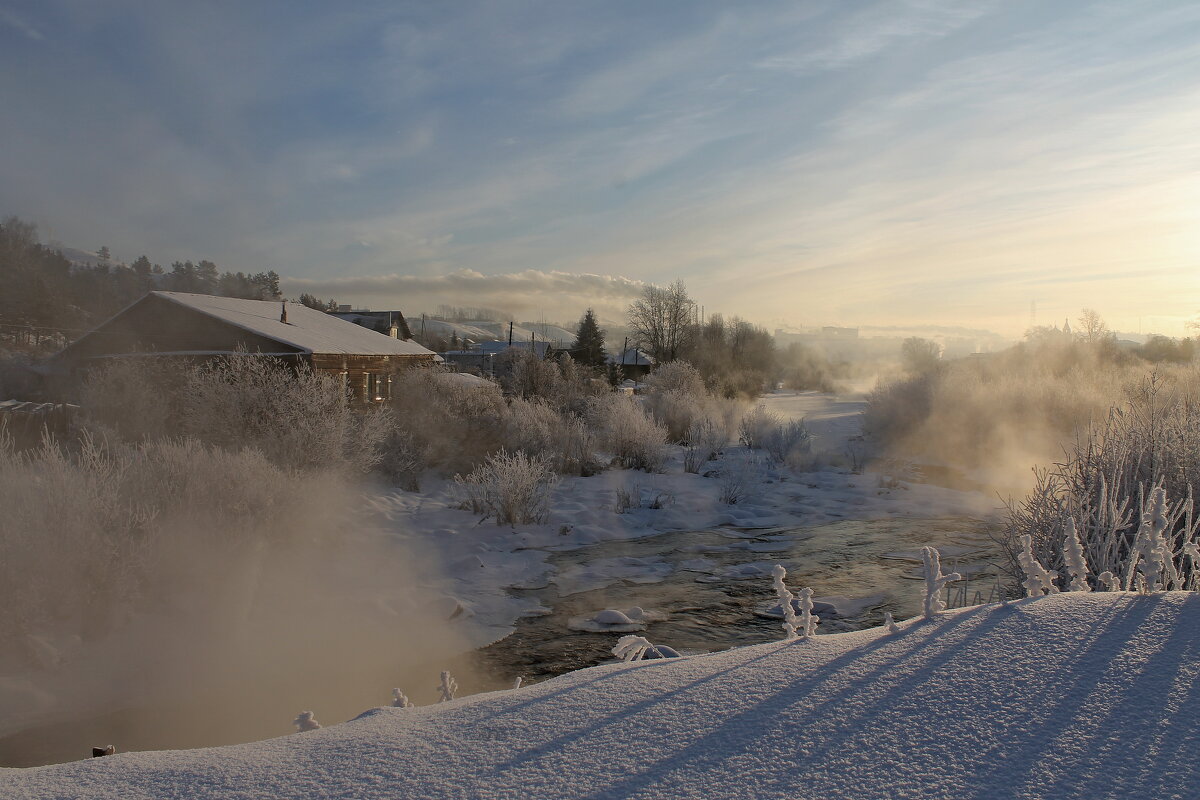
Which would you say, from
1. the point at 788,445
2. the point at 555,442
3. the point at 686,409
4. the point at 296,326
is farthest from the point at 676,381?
the point at 296,326

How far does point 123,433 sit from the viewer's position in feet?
45.9

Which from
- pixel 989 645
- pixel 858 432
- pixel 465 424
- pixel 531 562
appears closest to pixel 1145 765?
pixel 989 645

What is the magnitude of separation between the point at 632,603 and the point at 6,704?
5068 mm

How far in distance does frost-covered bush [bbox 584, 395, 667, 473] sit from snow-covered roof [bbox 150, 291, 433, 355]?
8.03m

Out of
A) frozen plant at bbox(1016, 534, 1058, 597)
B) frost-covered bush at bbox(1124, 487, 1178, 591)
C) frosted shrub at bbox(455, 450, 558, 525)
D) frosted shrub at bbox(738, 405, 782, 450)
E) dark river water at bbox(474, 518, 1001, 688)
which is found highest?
frost-covered bush at bbox(1124, 487, 1178, 591)

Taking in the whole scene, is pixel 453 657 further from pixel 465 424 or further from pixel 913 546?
pixel 465 424

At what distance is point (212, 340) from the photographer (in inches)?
767

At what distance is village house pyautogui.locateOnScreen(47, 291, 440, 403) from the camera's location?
19031 millimetres

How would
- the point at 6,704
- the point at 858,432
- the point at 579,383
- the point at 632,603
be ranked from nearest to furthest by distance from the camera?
the point at 6,704 → the point at 632,603 → the point at 858,432 → the point at 579,383

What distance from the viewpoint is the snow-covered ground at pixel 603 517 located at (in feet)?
26.5

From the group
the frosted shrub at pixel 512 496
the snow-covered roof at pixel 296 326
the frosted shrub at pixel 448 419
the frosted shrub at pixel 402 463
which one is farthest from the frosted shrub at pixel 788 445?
the snow-covered roof at pixel 296 326

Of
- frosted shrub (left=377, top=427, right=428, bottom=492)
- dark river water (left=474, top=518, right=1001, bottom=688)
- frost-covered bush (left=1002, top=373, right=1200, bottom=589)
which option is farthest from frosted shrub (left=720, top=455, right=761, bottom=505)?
frost-covered bush (left=1002, top=373, right=1200, bottom=589)

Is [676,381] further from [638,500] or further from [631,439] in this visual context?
[638,500]

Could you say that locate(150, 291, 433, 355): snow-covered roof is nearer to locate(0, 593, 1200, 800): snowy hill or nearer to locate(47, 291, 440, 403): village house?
locate(47, 291, 440, 403): village house
